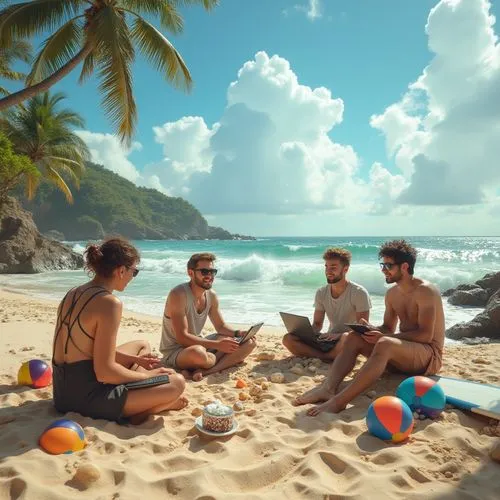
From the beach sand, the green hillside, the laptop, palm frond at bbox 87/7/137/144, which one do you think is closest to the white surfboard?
the beach sand

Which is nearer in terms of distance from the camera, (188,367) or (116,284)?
(116,284)

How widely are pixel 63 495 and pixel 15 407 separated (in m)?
1.62

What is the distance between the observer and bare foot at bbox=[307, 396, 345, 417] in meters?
3.60

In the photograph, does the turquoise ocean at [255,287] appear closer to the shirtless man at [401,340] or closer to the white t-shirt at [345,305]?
the white t-shirt at [345,305]

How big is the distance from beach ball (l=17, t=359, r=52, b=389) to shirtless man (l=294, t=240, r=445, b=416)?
2651 mm

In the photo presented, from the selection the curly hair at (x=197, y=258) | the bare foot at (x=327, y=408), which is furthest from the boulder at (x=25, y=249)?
the bare foot at (x=327, y=408)

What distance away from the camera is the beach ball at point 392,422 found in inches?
118

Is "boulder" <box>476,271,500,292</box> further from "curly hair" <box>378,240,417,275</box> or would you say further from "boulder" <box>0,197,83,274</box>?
"boulder" <box>0,197,83,274</box>

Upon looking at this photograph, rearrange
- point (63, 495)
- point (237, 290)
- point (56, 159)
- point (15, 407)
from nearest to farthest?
1. point (63, 495)
2. point (15, 407)
3. point (237, 290)
4. point (56, 159)

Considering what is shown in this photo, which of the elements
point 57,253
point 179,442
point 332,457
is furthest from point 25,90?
point 57,253

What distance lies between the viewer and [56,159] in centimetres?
2378

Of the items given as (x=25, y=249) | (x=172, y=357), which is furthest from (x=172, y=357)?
(x=25, y=249)

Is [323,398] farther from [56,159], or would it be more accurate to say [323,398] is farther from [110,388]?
[56,159]

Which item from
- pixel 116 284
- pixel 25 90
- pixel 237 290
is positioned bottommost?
pixel 237 290
